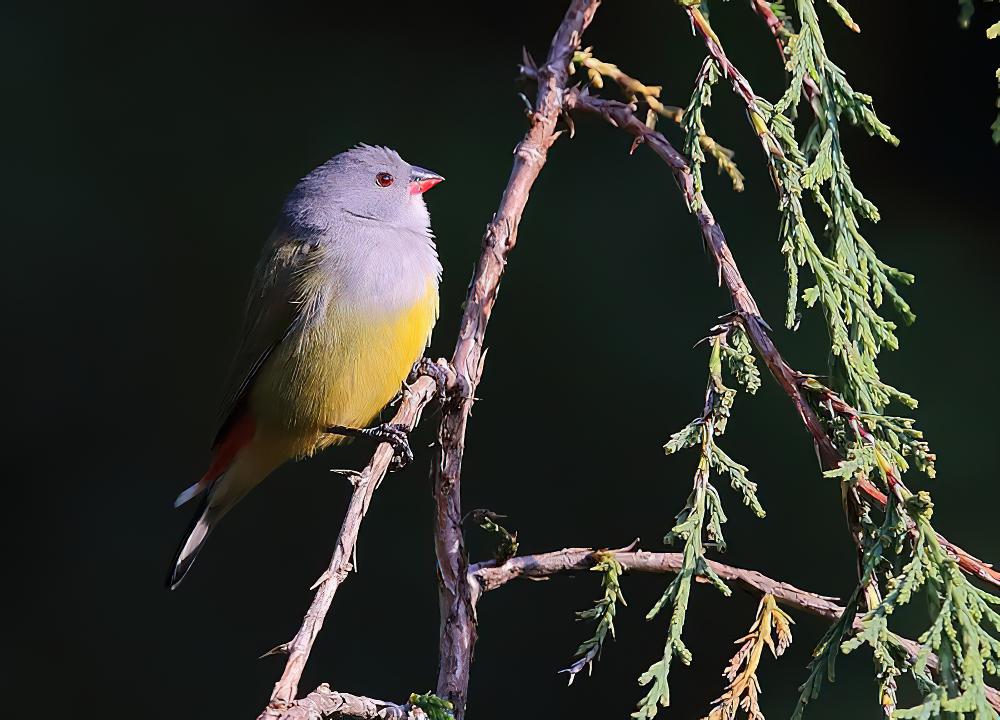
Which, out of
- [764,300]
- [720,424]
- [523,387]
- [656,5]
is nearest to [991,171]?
[764,300]

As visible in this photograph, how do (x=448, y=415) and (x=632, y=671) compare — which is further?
(x=632, y=671)

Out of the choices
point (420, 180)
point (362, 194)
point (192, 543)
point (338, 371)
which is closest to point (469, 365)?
point (338, 371)

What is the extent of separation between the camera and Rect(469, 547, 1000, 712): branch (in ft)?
6.96

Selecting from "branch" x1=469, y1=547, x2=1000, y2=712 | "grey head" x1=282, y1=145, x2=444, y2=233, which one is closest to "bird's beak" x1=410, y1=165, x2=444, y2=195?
"grey head" x1=282, y1=145, x2=444, y2=233

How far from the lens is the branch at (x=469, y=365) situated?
2.04m

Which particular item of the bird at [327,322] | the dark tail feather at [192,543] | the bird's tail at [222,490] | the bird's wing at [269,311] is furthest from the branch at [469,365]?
the dark tail feather at [192,543]

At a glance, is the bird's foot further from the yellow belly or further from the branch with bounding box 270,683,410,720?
the branch with bounding box 270,683,410,720

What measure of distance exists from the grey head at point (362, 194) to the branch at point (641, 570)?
4.12ft

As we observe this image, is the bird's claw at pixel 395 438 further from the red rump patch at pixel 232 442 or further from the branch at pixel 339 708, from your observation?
the branch at pixel 339 708

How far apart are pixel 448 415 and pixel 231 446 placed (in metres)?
1.26

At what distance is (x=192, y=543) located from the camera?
3.25 meters

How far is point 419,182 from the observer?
337 centimetres

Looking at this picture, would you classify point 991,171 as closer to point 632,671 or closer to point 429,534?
point 632,671

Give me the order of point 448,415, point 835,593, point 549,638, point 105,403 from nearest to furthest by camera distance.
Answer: point 448,415, point 835,593, point 549,638, point 105,403
